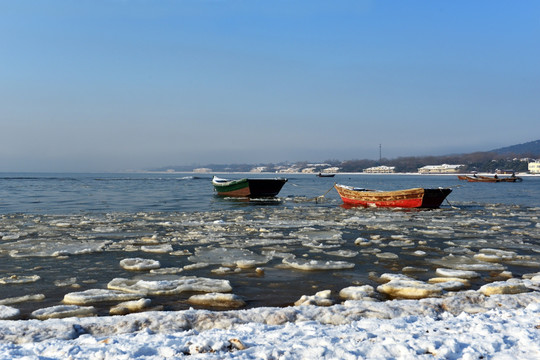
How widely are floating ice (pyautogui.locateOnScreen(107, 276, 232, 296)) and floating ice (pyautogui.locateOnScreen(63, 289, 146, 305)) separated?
0.62 ft

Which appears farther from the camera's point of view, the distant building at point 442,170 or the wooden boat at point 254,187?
the distant building at point 442,170

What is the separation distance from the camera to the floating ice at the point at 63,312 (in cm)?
430

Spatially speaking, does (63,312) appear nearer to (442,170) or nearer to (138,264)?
(138,264)

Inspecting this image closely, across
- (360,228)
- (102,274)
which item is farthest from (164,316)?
(360,228)

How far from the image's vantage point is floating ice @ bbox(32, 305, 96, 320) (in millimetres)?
4297

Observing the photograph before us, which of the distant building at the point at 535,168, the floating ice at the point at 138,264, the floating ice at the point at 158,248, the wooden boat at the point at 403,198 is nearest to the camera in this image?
the floating ice at the point at 138,264

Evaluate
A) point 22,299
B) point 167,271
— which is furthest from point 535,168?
point 22,299

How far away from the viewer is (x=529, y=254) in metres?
8.07

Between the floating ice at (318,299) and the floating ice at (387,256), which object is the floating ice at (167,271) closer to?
the floating ice at (318,299)

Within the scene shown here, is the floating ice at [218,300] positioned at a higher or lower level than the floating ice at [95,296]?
lower

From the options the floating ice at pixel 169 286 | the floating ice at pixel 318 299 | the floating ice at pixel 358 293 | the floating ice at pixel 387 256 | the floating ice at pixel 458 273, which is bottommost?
the floating ice at pixel 387 256

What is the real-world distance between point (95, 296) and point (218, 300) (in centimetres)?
146

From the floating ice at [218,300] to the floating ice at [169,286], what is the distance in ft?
1.19

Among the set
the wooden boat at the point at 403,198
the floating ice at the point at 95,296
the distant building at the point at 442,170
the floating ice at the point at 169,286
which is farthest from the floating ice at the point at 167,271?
the distant building at the point at 442,170
